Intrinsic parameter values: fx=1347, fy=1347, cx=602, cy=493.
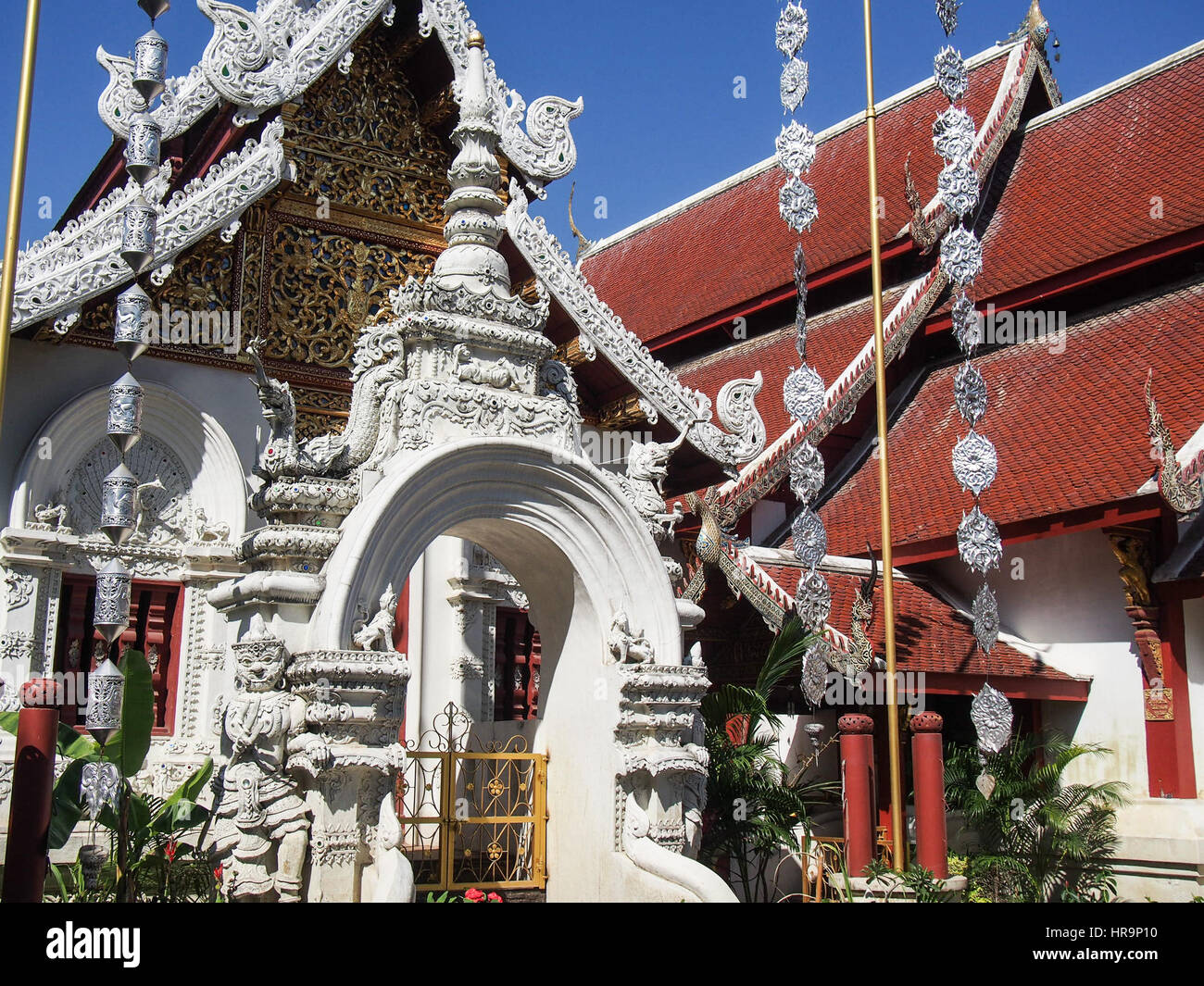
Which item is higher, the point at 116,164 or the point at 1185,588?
the point at 116,164

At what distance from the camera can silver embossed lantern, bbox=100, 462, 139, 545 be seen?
685 centimetres

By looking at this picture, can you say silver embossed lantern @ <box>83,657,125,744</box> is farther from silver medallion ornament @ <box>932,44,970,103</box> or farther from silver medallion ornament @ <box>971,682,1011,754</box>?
silver medallion ornament @ <box>932,44,970,103</box>

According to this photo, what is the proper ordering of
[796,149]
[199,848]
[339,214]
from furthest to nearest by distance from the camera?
[796,149] < [339,214] < [199,848]

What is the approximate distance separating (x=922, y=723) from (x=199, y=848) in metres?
4.87

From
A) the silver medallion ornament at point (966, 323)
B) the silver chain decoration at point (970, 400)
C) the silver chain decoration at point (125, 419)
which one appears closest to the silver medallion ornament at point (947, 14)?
the silver chain decoration at point (970, 400)

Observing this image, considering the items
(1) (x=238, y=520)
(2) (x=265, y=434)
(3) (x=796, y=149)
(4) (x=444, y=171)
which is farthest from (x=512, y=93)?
(1) (x=238, y=520)

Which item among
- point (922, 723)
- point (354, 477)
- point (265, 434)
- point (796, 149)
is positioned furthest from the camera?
point (796, 149)

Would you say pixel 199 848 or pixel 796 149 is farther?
pixel 796 149

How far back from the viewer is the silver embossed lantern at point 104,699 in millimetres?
6773

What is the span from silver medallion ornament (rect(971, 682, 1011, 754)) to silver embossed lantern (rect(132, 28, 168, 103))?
25.0ft

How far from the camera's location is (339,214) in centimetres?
1080

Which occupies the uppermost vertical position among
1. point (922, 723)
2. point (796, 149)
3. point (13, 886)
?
point (796, 149)

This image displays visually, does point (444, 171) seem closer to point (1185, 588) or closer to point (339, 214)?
point (339, 214)

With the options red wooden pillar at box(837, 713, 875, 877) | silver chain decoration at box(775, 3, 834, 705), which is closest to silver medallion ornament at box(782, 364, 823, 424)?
silver chain decoration at box(775, 3, 834, 705)
